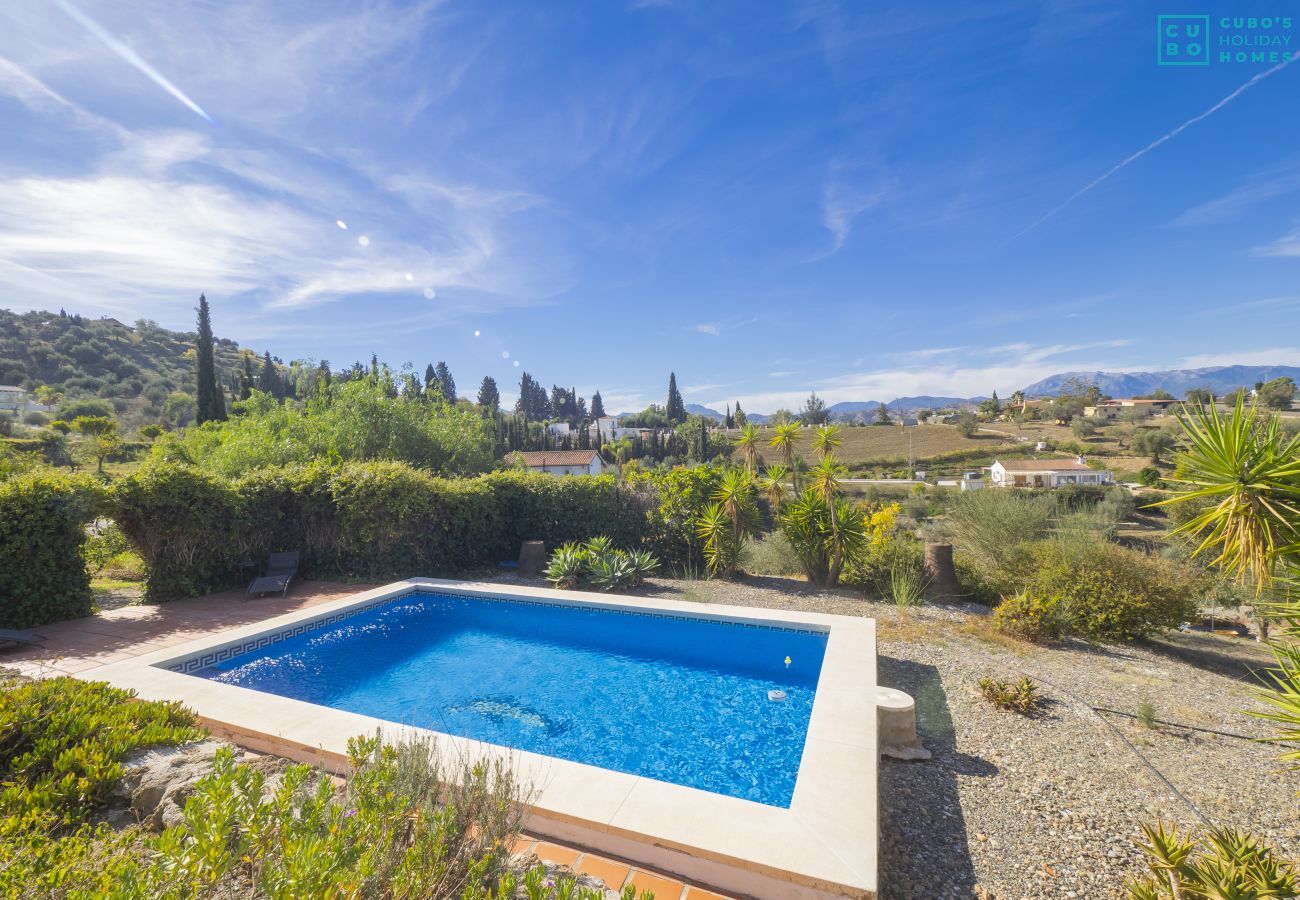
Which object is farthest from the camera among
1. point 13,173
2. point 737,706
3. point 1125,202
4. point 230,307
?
point 230,307

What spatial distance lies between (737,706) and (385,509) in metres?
7.34

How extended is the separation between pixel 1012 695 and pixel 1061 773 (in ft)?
3.68

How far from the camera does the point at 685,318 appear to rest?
77.3 feet

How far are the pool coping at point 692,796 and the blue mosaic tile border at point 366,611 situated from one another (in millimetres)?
396

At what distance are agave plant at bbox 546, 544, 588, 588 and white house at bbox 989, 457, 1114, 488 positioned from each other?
35.5 m

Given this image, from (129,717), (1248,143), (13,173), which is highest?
(1248,143)

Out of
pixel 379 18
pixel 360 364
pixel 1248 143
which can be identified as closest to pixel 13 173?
pixel 379 18

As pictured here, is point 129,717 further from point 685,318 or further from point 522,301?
point 685,318

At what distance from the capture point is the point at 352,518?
364 inches

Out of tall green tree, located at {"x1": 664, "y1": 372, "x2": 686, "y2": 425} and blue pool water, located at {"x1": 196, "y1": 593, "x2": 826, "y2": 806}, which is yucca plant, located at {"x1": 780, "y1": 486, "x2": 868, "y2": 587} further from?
tall green tree, located at {"x1": 664, "y1": 372, "x2": 686, "y2": 425}

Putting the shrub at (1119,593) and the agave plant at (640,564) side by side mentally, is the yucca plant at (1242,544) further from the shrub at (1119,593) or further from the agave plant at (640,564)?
the agave plant at (640,564)

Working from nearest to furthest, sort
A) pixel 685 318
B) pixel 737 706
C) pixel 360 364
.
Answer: pixel 737 706 < pixel 360 364 < pixel 685 318

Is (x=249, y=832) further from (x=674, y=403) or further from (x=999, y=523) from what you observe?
(x=674, y=403)

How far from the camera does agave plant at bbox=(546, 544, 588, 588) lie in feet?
29.5
